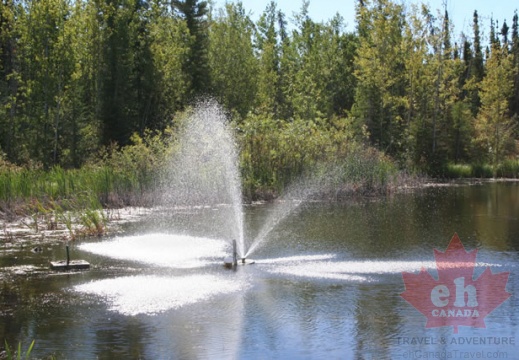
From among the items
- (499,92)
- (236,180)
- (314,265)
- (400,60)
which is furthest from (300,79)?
(314,265)

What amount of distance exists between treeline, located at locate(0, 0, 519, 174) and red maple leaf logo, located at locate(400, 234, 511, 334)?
2290cm

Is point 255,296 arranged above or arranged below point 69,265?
below

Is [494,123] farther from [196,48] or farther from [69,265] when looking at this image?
[69,265]

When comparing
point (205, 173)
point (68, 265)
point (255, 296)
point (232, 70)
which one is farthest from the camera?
point (232, 70)

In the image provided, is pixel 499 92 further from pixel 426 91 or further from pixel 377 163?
pixel 377 163

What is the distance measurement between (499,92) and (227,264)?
38331 mm

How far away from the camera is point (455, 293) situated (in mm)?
12539

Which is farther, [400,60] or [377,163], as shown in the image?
[400,60]

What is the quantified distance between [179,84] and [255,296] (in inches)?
1443

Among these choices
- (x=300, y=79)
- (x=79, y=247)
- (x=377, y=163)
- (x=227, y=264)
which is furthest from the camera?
(x=300, y=79)

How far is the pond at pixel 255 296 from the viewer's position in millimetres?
9859

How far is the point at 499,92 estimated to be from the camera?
156 ft

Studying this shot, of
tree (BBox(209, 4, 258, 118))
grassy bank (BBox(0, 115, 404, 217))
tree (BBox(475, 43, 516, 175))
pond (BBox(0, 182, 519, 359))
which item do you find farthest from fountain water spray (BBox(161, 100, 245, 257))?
tree (BBox(475, 43, 516, 175))

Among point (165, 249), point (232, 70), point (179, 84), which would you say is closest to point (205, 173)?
point (165, 249)
